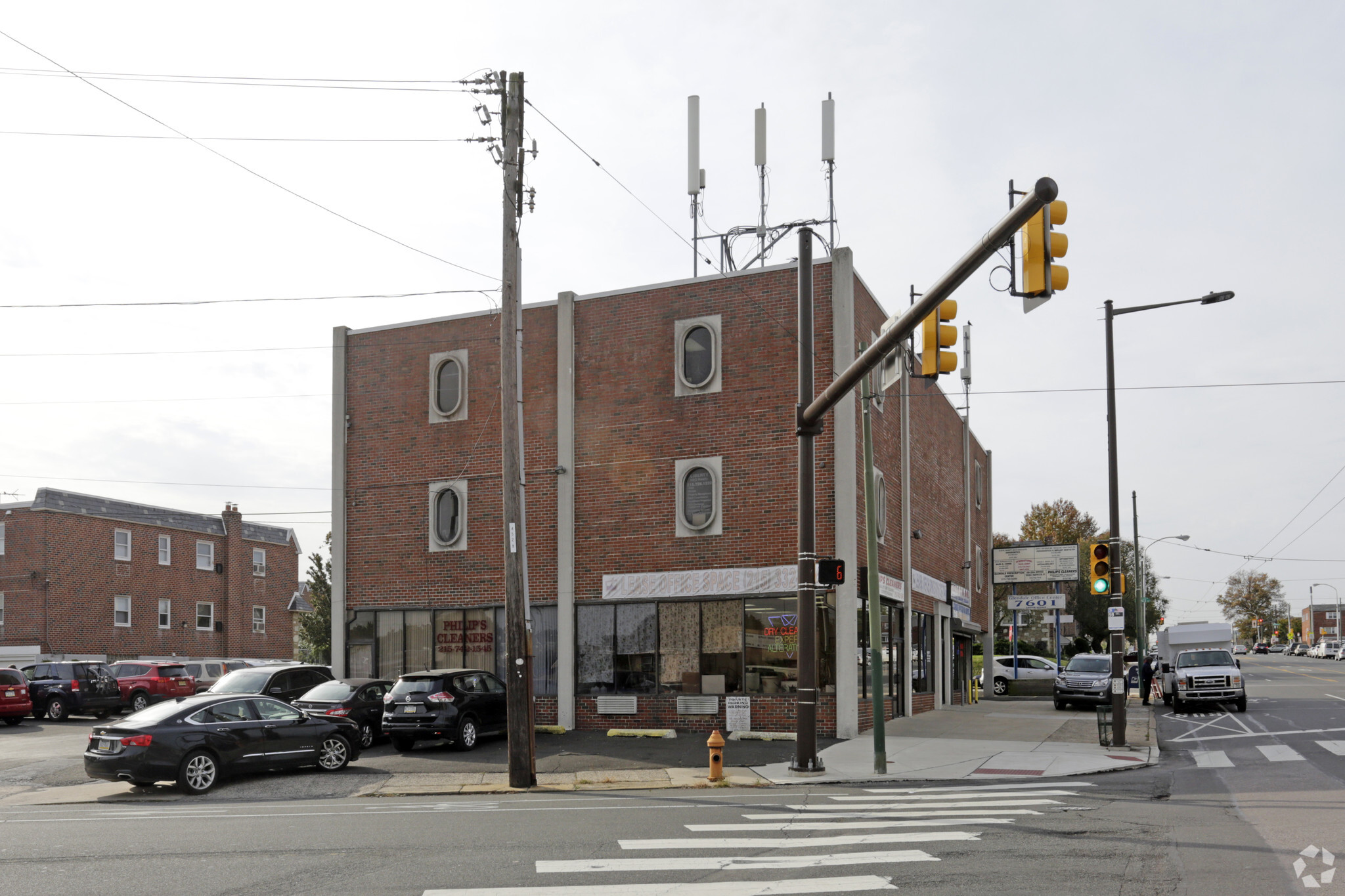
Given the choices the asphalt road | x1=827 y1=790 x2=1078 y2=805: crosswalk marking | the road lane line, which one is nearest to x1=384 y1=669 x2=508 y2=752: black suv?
the asphalt road

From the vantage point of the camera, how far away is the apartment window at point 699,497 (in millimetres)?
25125

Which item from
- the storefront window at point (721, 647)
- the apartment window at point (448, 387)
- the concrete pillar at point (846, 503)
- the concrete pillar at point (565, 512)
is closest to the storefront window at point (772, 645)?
the storefront window at point (721, 647)

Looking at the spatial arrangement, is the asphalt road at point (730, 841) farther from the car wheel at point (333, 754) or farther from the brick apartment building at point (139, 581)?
the brick apartment building at point (139, 581)

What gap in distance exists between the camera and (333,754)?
65.2ft

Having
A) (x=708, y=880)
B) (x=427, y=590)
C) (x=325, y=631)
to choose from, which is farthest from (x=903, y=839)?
(x=325, y=631)

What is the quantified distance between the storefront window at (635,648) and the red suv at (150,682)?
17.6m

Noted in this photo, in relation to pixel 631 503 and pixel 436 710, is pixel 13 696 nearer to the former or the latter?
pixel 436 710

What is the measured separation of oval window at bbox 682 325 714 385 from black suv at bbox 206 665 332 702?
1045 cm

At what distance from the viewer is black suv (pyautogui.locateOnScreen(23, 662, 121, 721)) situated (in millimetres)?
33719

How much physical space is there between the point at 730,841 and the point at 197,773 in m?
10.3

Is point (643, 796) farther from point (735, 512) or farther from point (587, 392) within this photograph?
point (587, 392)

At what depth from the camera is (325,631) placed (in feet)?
170

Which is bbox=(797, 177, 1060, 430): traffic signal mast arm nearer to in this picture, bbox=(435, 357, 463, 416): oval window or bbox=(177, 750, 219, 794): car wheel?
bbox=(177, 750, 219, 794): car wheel

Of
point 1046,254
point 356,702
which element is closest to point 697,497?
point 356,702
